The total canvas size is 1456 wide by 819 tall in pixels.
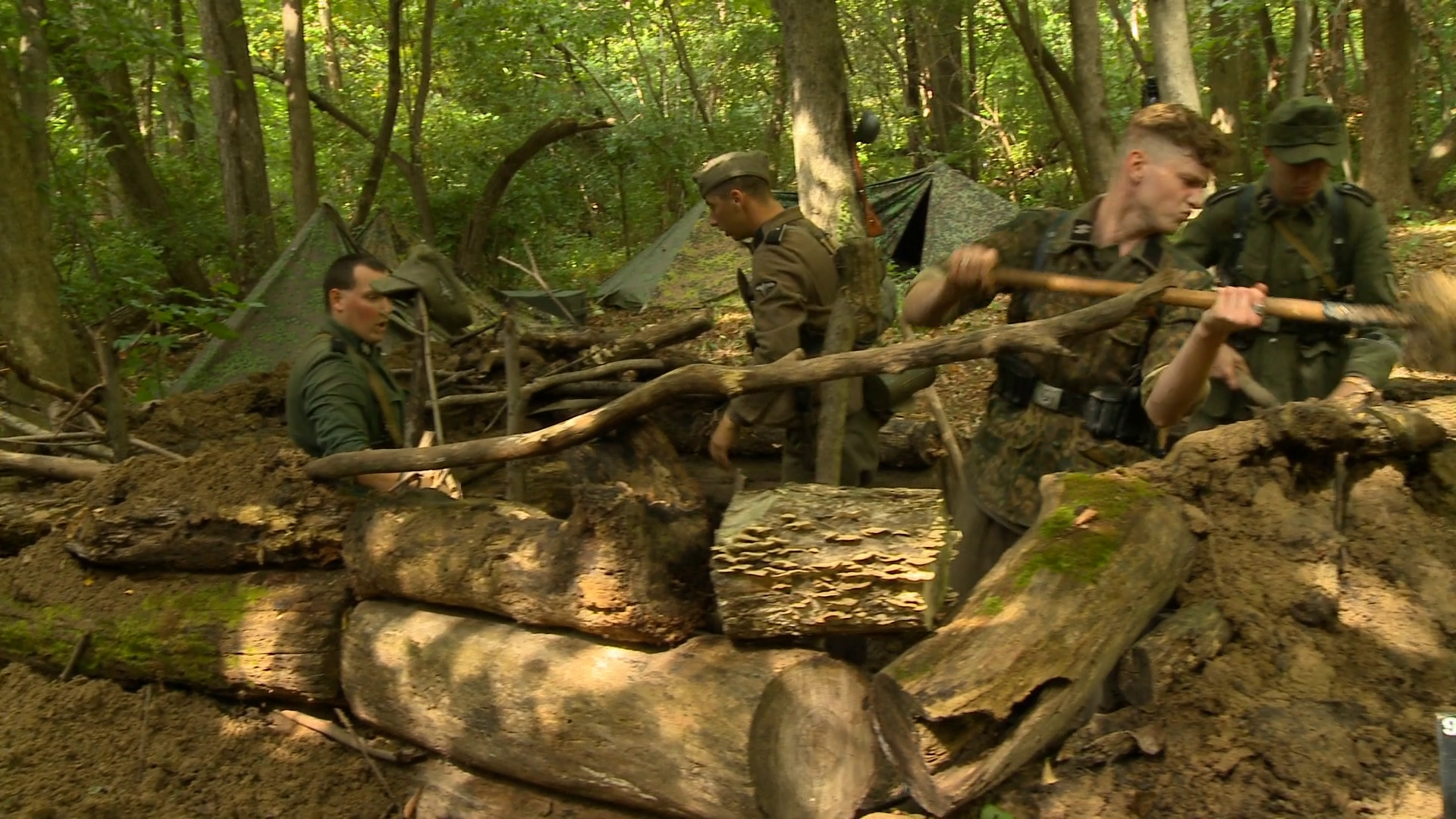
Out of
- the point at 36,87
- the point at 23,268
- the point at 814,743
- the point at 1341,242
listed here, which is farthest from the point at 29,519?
the point at 1341,242

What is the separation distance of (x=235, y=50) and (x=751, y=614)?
12.1m

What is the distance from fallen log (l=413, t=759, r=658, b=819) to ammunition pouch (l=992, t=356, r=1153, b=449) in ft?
5.84

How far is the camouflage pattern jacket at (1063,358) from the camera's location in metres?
3.42

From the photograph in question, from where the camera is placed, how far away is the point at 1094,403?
11.6 feet

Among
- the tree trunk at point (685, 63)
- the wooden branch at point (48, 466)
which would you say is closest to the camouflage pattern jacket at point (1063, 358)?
the wooden branch at point (48, 466)

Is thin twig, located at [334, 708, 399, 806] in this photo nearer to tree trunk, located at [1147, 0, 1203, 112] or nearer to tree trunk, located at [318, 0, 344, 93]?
tree trunk, located at [1147, 0, 1203, 112]

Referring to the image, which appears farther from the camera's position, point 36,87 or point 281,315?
point 281,315

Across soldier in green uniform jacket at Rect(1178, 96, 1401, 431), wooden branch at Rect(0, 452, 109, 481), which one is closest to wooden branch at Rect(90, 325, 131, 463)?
wooden branch at Rect(0, 452, 109, 481)

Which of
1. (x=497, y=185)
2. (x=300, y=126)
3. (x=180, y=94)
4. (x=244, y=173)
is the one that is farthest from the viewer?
(x=180, y=94)

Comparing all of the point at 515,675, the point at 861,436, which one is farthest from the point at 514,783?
the point at 861,436

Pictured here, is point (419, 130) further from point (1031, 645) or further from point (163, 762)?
point (1031, 645)

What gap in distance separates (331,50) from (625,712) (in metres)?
19.8

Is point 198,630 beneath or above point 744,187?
beneath

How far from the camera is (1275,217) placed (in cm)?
459
